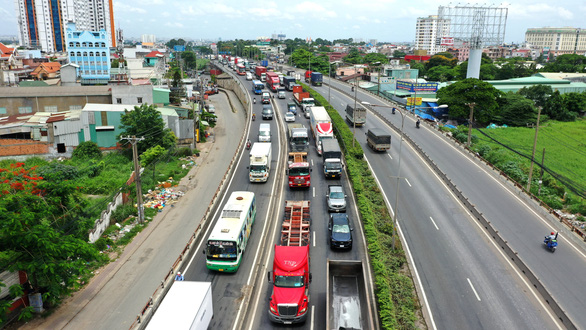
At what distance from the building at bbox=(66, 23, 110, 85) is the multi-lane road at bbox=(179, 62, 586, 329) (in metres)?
77.2

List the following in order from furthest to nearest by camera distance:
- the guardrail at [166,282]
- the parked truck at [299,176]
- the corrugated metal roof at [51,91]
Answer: the corrugated metal roof at [51,91], the parked truck at [299,176], the guardrail at [166,282]

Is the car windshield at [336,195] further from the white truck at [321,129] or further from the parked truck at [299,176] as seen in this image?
the white truck at [321,129]

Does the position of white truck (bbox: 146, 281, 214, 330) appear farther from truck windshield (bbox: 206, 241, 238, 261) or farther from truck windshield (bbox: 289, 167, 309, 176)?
truck windshield (bbox: 289, 167, 309, 176)

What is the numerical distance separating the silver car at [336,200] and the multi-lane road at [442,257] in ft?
3.28

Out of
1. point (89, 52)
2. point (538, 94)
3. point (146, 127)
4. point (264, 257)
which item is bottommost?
point (264, 257)

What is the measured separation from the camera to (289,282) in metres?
22.7

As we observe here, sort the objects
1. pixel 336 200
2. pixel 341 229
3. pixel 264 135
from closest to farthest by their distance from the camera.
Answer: pixel 341 229, pixel 336 200, pixel 264 135

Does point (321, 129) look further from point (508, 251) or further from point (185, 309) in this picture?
point (185, 309)

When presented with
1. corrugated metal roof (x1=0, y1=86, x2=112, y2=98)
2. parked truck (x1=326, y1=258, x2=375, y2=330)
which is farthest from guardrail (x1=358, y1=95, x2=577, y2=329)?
corrugated metal roof (x1=0, y1=86, x2=112, y2=98)

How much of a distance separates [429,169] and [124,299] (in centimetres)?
3208

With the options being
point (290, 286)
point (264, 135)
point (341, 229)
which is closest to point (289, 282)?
point (290, 286)

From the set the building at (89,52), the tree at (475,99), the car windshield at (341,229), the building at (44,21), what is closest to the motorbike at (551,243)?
the car windshield at (341,229)

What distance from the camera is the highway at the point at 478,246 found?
23469 millimetres

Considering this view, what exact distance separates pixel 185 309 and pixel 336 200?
18672mm
